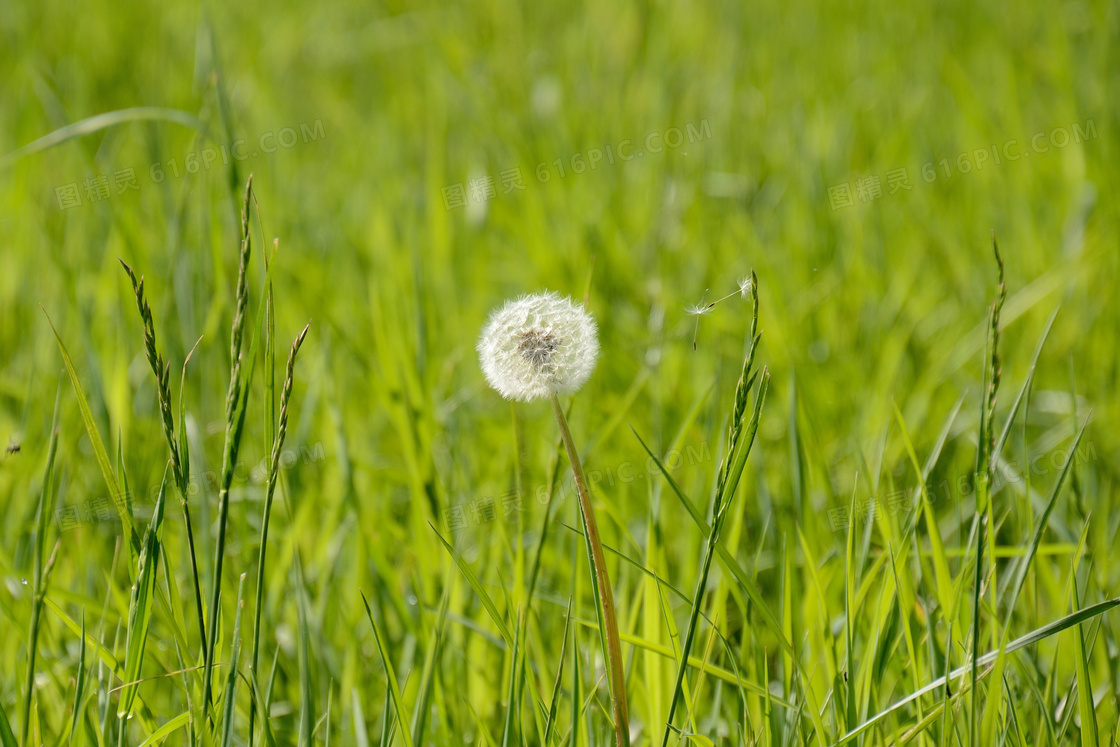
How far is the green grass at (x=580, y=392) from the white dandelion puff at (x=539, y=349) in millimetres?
159

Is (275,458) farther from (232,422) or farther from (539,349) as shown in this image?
(539,349)

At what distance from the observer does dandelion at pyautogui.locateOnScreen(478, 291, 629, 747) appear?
107 cm

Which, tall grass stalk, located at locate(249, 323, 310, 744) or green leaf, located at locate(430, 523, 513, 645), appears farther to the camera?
green leaf, located at locate(430, 523, 513, 645)

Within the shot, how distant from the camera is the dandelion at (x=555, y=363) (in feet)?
3.51

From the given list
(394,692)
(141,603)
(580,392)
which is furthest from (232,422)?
(580,392)

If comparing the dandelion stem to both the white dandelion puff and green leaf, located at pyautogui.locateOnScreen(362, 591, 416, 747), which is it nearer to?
the white dandelion puff

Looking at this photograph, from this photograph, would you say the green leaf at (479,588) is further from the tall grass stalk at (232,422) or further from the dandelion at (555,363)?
the tall grass stalk at (232,422)

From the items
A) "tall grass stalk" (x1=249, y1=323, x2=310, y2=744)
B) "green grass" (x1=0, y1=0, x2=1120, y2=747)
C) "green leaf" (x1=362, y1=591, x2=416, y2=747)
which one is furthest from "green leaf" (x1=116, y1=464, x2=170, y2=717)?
"green leaf" (x1=362, y1=591, x2=416, y2=747)

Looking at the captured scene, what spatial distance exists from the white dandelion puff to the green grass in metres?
0.16

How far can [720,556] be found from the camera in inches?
45.9

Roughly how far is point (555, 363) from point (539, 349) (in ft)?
0.13

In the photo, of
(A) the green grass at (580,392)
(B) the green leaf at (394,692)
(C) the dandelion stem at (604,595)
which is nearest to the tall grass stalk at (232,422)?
(A) the green grass at (580,392)

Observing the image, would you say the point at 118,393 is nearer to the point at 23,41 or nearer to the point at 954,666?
the point at 954,666

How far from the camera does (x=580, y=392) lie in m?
2.41
